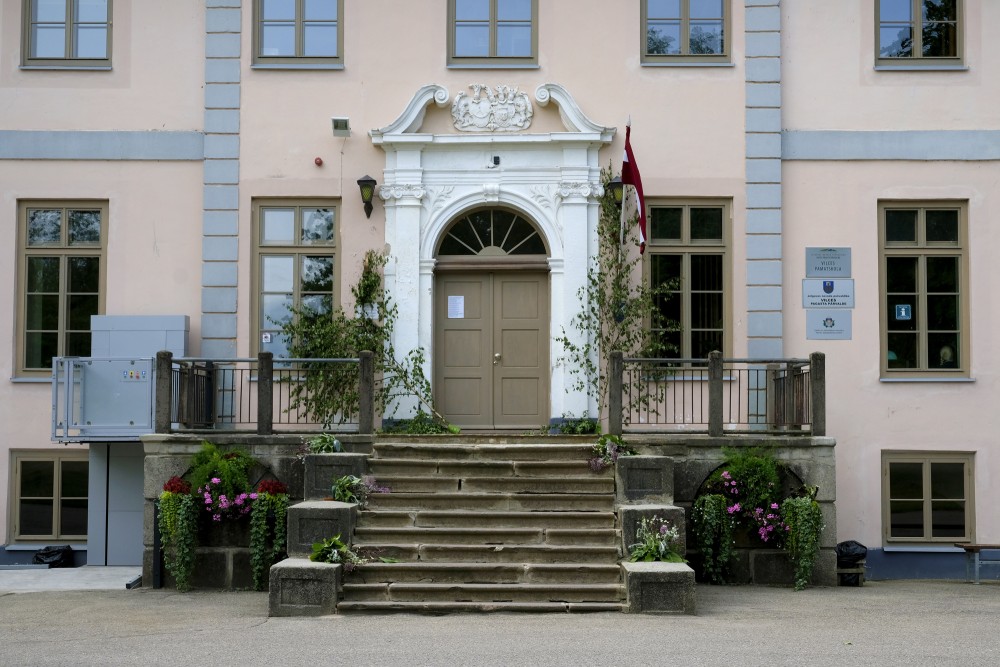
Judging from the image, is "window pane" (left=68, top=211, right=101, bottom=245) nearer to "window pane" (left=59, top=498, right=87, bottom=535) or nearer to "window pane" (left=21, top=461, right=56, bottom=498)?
"window pane" (left=21, top=461, right=56, bottom=498)

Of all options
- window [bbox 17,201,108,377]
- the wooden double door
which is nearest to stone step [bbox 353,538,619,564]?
the wooden double door

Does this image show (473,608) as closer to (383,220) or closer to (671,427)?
(671,427)

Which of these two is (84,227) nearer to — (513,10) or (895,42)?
→ (513,10)

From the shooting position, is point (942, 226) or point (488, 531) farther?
point (942, 226)

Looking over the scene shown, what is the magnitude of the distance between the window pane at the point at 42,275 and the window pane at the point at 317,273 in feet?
8.99

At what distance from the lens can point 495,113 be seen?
13789mm

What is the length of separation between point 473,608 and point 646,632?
1.63m

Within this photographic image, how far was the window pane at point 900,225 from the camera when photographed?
13836mm

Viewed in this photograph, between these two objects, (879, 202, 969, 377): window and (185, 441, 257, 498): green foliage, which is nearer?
(185, 441, 257, 498): green foliage

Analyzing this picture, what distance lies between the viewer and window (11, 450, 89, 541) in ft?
45.6

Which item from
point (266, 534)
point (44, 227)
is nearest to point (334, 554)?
point (266, 534)

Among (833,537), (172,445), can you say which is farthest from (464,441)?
(833,537)

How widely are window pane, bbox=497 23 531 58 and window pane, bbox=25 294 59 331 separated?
5568 mm

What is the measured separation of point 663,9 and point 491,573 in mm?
6737
